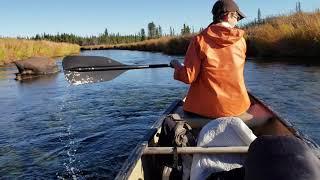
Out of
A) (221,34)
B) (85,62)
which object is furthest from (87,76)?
(221,34)

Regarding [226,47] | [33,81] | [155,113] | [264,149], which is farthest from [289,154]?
[33,81]

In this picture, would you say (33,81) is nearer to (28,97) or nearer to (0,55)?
(28,97)

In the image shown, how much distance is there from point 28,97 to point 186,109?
10.2m

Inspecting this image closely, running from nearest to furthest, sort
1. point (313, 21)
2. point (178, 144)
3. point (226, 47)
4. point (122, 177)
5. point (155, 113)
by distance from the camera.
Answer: point (122, 177), point (178, 144), point (226, 47), point (155, 113), point (313, 21)

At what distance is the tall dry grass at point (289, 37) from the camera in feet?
71.2

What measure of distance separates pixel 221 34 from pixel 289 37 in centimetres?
1959

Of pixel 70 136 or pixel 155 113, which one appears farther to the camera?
pixel 155 113

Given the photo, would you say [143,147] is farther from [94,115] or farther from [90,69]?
[94,115]

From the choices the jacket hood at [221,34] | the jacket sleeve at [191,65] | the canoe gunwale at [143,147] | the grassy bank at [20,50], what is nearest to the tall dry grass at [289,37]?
the canoe gunwale at [143,147]

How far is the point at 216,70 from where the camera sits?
5.02m

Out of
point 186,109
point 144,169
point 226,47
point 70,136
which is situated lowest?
point 70,136

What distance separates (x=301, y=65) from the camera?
61.5ft

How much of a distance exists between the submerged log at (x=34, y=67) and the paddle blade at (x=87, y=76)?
50.4ft

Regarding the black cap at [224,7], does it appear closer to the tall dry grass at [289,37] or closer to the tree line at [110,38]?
the tall dry grass at [289,37]
